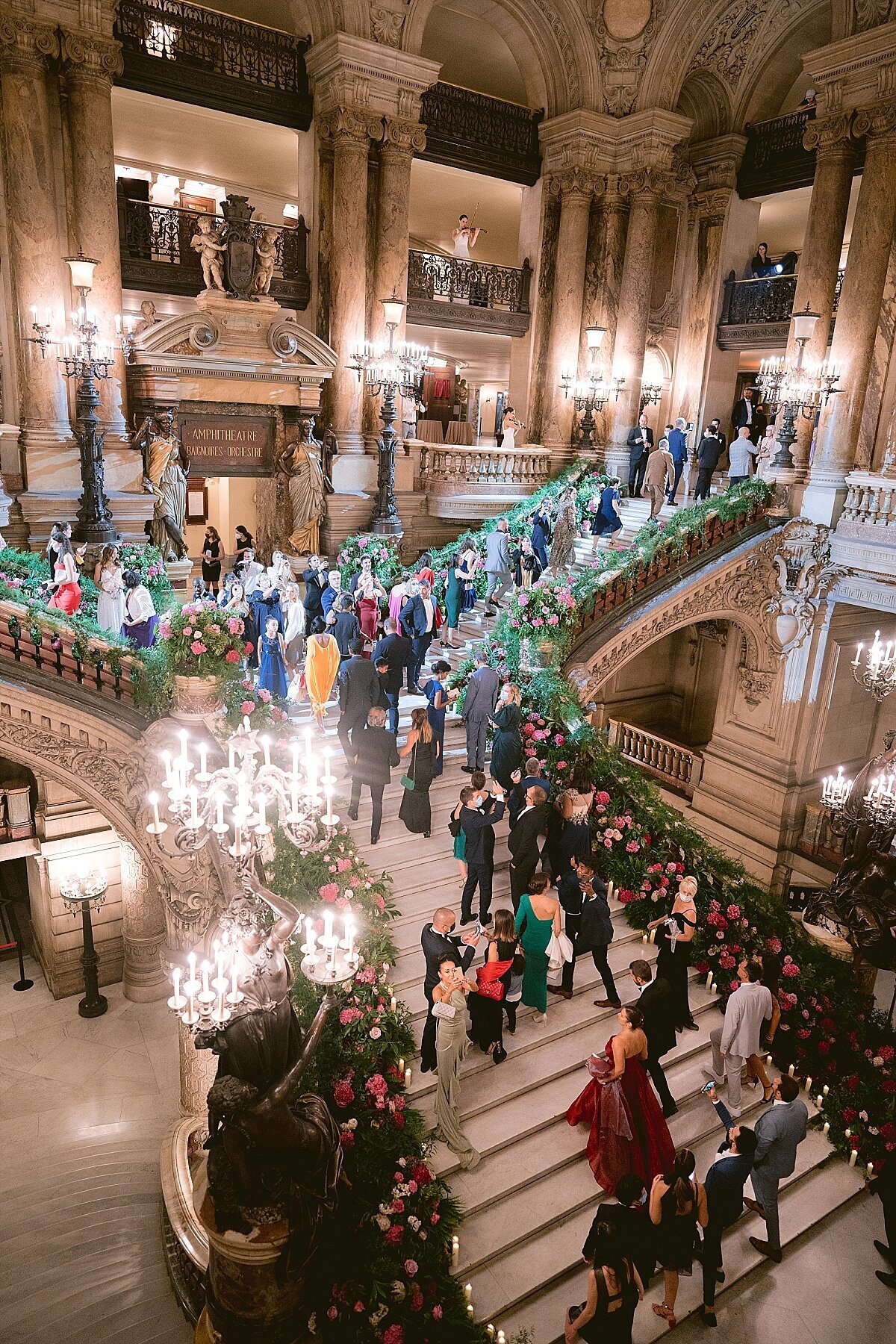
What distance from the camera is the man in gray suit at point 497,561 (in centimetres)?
1291

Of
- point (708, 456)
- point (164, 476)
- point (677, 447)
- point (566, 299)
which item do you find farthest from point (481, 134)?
point (164, 476)

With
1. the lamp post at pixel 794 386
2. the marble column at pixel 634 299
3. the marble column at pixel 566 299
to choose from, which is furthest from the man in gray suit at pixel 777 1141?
the marble column at pixel 566 299

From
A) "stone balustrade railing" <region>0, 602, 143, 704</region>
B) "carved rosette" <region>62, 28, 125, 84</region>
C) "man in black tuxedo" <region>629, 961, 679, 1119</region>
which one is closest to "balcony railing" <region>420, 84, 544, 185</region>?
"carved rosette" <region>62, 28, 125, 84</region>

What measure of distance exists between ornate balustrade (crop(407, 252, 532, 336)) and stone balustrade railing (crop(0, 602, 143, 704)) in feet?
33.9

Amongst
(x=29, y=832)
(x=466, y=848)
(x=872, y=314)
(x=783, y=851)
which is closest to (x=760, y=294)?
(x=872, y=314)

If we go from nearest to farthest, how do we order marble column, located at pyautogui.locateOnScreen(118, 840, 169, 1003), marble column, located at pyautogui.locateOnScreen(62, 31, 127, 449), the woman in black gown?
the woman in black gown, marble column, located at pyautogui.locateOnScreen(118, 840, 169, 1003), marble column, located at pyautogui.locateOnScreen(62, 31, 127, 449)

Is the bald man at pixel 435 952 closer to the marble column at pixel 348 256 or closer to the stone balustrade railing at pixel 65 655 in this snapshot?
the stone balustrade railing at pixel 65 655

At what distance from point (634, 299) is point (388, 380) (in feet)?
19.7

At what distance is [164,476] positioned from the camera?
12.6 m

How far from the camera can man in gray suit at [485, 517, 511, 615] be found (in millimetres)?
Answer: 12914

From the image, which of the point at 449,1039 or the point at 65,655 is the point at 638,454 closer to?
the point at 65,655

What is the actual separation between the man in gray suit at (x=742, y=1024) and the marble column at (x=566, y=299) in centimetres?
1272

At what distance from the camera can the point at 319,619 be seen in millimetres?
10398

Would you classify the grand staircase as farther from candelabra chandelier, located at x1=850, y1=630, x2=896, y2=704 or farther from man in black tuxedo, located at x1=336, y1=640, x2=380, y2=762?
candelabra chandelier, located at x1=850, y1=630, x2=896, y2=704
